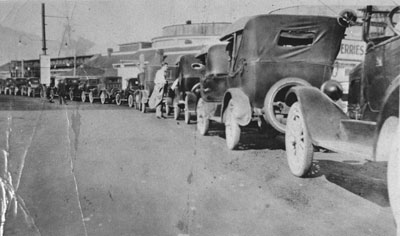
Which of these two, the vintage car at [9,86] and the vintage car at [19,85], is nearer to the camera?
the vintage car at [19,85]

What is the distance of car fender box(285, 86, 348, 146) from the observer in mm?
4574

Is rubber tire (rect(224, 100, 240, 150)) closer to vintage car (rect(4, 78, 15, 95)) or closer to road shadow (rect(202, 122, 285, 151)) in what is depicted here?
road shadow (rect(202, 122, 285, 151))

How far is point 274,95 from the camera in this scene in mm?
6090

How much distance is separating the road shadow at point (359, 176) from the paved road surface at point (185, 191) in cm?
1

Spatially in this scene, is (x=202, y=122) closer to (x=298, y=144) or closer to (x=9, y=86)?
(x=298, y=144)

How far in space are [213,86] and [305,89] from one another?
11.6 feet

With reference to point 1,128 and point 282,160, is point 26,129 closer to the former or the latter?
point 1,128

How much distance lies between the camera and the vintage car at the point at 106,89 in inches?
898

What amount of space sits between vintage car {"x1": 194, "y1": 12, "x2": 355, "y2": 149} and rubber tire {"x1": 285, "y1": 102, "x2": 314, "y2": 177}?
0.90 m

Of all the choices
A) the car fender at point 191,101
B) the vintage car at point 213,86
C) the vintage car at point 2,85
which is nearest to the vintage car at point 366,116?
the vintage car at point 213,86

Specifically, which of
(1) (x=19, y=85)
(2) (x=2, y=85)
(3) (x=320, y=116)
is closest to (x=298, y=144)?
(3) (x=320, y=116)

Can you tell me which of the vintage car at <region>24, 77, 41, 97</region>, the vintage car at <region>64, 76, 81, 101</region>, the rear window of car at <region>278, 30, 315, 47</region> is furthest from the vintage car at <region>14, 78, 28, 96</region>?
the rear window of car at <region>278, 30, 315, 47</region>

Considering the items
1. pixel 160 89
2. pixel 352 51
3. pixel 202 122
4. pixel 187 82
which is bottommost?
pixel 202 122

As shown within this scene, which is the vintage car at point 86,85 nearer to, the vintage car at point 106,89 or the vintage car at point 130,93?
the vintage car at point 106,89
